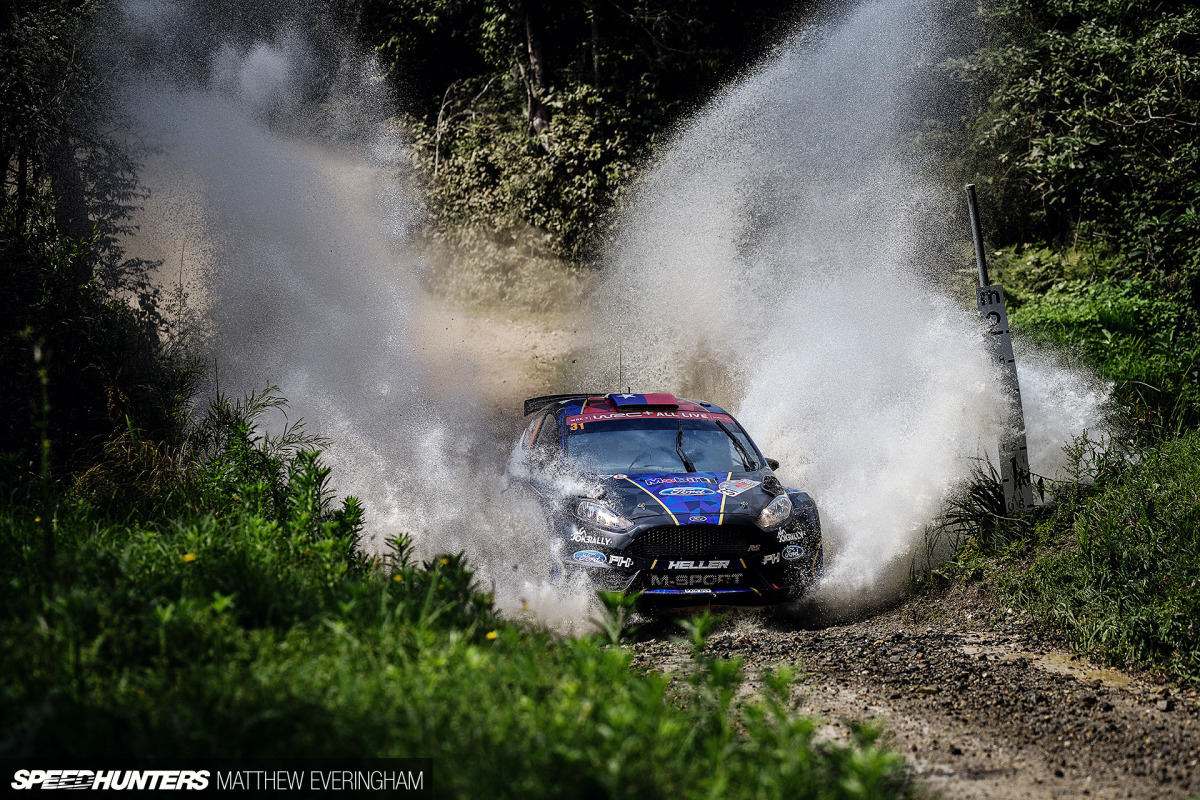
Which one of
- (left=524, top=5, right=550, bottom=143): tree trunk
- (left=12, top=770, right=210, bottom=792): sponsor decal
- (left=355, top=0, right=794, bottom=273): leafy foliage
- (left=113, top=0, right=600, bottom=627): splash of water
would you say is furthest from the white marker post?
(left=524, top=5, right=550, bottom=143): tree trunk

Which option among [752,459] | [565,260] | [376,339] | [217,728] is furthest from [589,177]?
[217,728]

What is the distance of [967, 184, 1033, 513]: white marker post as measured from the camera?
7.39 metres

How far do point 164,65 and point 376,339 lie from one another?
7.37 metres

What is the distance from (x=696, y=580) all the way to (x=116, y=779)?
4.15m

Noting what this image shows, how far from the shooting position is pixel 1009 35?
15789 millimetres

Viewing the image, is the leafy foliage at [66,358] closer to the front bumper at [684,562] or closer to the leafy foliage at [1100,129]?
the front bumper at [684,562]

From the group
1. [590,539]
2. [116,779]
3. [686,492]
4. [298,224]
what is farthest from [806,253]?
[116,779]

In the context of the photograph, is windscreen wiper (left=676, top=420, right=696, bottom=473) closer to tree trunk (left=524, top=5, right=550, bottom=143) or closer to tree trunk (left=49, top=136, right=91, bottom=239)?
tree trunk (left=49, top=136, right=91, bottom=239)

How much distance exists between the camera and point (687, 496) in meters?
6.67

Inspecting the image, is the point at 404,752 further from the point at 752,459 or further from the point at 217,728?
the point at 752,459

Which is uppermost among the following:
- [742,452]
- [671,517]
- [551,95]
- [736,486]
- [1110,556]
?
[551,95]

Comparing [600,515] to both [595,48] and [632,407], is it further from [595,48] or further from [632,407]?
[595,48]

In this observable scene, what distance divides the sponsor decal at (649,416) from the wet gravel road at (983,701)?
79.1 inches

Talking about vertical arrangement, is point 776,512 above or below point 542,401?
below
